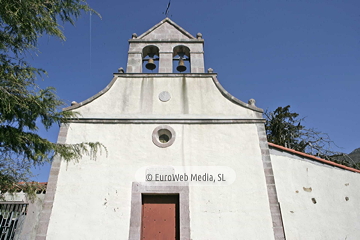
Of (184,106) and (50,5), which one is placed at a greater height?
(50,5)

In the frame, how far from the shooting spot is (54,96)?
584cm

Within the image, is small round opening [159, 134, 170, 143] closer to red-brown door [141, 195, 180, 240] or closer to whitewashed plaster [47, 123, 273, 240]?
whitewashed plaster [47, 123, 273, 240]

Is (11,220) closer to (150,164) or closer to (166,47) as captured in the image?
(150,164)

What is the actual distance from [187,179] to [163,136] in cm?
134

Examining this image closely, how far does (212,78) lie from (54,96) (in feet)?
14.5

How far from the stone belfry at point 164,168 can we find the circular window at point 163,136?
1.0 inches

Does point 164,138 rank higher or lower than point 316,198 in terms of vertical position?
higher

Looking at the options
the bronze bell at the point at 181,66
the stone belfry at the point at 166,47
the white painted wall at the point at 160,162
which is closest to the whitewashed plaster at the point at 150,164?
the white painted wall at the point at 160,162

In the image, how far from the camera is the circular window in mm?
7453

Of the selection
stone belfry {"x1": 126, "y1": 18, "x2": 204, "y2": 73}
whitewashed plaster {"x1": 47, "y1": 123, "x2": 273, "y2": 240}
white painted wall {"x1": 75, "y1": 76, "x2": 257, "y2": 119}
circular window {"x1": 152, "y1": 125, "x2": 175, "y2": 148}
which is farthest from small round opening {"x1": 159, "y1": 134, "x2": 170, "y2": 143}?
stone belfry {"x1": 126, "y1": 18, "x2": 204, "y2": 73}

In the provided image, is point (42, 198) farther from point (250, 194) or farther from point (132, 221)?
point (250, 194)

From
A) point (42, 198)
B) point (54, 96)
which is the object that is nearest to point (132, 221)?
point (42, 198)

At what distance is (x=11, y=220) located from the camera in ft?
21.8

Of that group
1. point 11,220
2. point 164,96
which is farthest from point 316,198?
point 11,220
